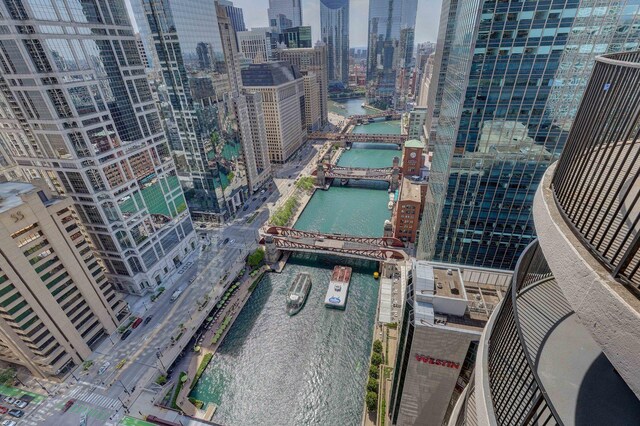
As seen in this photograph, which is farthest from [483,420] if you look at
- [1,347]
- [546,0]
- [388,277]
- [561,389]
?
[1,347]

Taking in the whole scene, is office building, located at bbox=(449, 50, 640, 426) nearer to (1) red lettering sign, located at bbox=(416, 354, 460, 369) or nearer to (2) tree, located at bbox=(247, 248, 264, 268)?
(1) red lettering sign, located at bbox=(416, 354, 460, 369)

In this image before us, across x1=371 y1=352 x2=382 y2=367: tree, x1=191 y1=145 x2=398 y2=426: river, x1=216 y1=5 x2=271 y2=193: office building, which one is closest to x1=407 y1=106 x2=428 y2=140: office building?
x1=216 y1=5 x2=271 y2=193: office building

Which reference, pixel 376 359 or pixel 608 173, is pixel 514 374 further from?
pixel 376 359

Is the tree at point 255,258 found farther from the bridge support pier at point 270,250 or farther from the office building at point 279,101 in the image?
the office building at point 279,101

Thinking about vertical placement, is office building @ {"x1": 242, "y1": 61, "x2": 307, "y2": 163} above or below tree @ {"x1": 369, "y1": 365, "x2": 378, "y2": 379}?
above

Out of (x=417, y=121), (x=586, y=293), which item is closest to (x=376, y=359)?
(x=586, y=293)

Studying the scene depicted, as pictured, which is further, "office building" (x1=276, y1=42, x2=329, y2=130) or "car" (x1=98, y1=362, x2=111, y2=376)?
"office building" (x1=276, y1=42, x2=329, y2=130)
